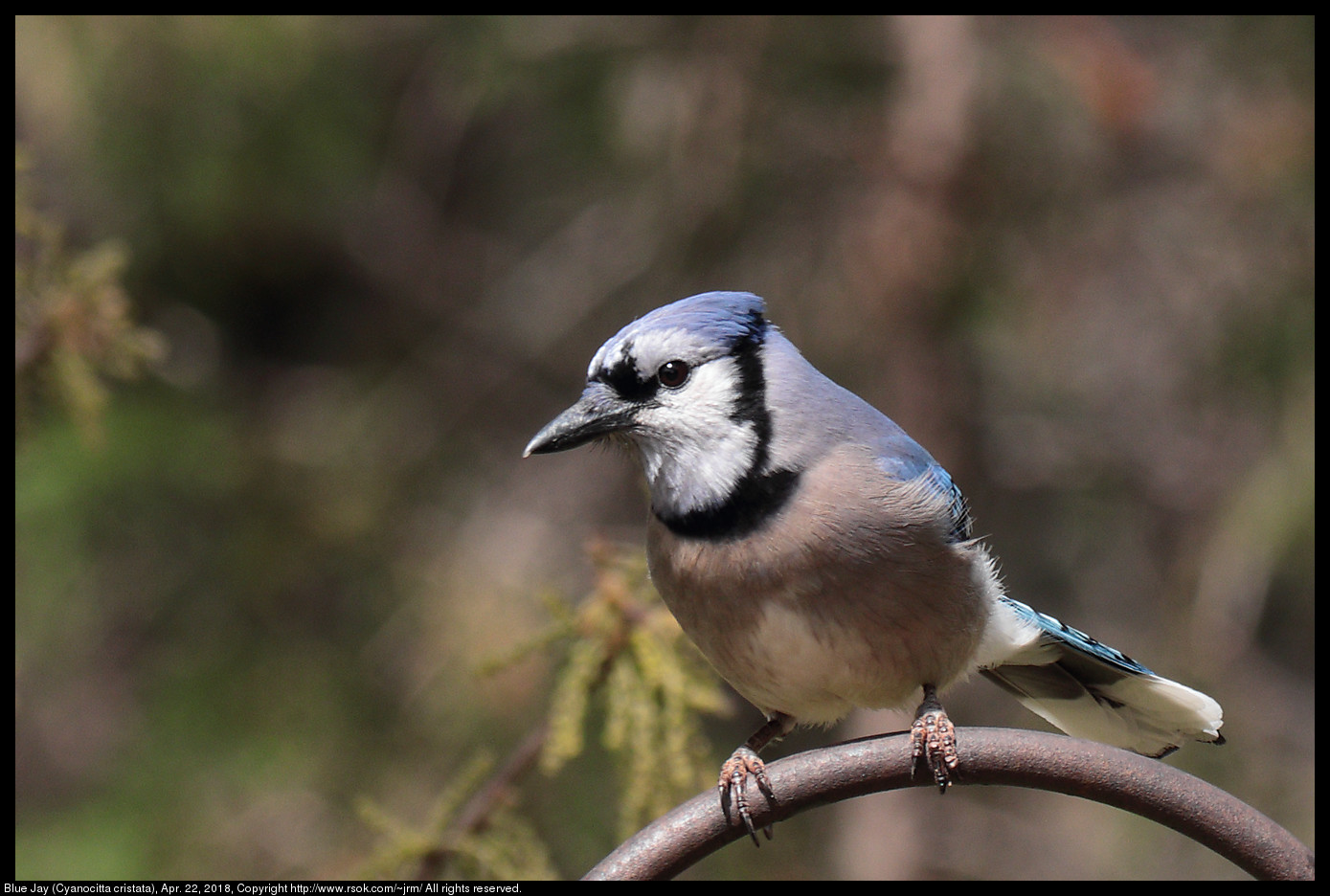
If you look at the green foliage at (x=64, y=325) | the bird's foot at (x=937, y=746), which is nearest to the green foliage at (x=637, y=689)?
the bird's foot at (x=937, y=746)

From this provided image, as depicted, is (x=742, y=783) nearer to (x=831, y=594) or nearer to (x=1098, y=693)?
(x=831, y=594)

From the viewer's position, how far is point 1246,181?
3611mm

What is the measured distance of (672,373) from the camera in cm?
179

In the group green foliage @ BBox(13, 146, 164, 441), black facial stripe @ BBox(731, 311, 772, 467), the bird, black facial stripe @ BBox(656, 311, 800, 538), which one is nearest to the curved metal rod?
the bird

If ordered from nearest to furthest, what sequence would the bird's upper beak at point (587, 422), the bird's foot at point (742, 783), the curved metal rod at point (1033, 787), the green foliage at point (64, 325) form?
the curved metal rod at point (1033, 787)
the bird's foot at point (742, 783)
the bird's upper beak at point (587, 422)
the green foliage at point (64, 325)

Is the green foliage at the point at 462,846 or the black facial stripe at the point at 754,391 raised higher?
the black facial stripe at the point at 754,391

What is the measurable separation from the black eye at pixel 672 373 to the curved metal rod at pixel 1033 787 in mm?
575

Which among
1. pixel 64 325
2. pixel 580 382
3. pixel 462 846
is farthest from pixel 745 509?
pixel 580 382

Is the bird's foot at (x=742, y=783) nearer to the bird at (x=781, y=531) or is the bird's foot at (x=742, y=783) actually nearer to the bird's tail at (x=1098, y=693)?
the bird at (x=781, y=531)

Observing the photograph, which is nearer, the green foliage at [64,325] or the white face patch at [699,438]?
the white face patch at [699,438]

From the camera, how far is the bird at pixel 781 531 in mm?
1737

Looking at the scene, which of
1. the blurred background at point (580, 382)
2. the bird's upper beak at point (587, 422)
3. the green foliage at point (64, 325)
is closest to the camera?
the bird's upper beak at point (587, 422)

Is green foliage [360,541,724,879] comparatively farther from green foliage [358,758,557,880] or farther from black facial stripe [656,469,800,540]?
black facial stripe [656,469,800,540]

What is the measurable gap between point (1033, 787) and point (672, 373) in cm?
73
